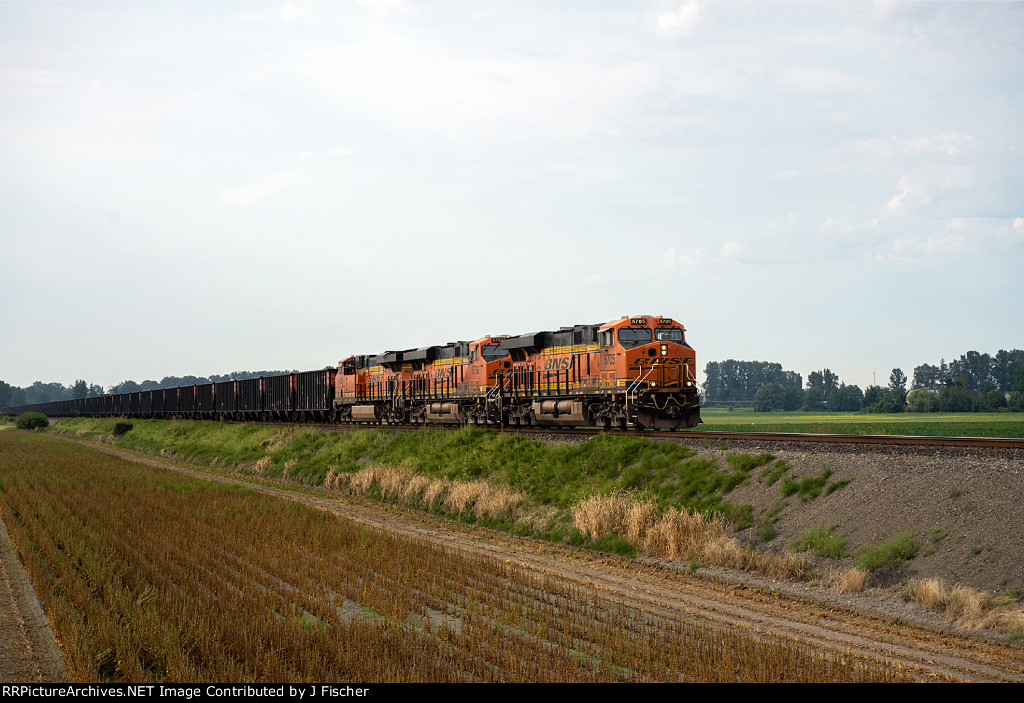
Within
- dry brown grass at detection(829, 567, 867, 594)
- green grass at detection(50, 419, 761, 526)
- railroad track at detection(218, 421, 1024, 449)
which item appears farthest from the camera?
green grass at detection(50, 419, 761, 526)

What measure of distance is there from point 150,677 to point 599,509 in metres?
12.1

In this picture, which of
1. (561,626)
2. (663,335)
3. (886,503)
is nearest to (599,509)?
(886,503)

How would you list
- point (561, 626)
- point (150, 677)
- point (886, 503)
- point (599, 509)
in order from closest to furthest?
1. point (150, 677)
2. point (561, 626)
3. point (886, 503)
4. point (599, 509)

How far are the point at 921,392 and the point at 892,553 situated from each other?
119 m

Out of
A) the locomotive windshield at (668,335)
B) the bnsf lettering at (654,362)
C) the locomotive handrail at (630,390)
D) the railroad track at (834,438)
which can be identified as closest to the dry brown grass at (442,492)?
the railroad track at (834,438)

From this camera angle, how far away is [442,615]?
1268 cm

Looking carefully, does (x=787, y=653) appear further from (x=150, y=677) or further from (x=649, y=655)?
(x=150, y=677)

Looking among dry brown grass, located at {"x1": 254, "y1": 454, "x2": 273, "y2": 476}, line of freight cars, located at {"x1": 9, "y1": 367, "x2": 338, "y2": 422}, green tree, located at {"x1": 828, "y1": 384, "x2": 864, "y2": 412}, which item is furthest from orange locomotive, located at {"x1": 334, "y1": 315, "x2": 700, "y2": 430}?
green tree, located at {"x1": 828, "y1": 384, "x2": 864, "y2": 412}

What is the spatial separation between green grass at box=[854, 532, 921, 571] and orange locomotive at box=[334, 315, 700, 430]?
531 inches

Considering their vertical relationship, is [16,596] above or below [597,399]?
below

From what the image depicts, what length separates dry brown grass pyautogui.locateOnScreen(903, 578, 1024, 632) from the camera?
11.3 metres

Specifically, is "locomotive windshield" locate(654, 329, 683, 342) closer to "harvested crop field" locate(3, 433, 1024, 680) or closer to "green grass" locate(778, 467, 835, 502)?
"harvested crop field" locate(3, 433, 1024, 680)

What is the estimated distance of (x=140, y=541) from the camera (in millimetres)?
17281
